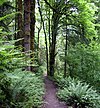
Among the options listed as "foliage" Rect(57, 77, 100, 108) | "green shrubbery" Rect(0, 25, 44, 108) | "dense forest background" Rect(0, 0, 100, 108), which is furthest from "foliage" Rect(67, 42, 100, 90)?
"green shrubbery" Rect(0, 25, 44, 108)

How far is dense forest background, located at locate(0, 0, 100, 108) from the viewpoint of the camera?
4624 mm

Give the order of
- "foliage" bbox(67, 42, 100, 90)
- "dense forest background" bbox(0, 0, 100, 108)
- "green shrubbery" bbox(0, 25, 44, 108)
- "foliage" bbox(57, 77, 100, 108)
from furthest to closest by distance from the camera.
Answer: "foliage" bbox(67, 42, 100, 90), "foliage" bbox(57, 77, 100, 108), "dense forest background" bbox(0, 0, 100, 108), "green shrubbery" bbox(0, 25, 44, 108)

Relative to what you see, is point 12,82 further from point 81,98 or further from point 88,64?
point 88,64

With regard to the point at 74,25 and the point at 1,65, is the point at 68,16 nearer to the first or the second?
the point at 74,25

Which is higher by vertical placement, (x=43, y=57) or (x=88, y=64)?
(x=88, y=64)

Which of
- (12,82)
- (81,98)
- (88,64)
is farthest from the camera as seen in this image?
(88,64)

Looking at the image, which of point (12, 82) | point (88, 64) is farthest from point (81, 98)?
point (88, 64)

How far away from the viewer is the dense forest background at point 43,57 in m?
4.62

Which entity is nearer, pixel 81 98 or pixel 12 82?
pixel 12 82

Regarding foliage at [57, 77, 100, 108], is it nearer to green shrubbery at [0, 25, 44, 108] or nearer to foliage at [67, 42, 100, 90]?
foliage at [67, 42, 100, 90]

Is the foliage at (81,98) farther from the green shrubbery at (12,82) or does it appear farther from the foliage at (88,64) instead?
the green shrubbery at (12,82)

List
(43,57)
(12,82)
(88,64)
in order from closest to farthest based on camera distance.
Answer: (12,82) < (88,64) < (43,57)

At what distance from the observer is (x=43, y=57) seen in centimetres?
2867

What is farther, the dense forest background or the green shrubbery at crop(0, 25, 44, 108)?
the dense forest background
